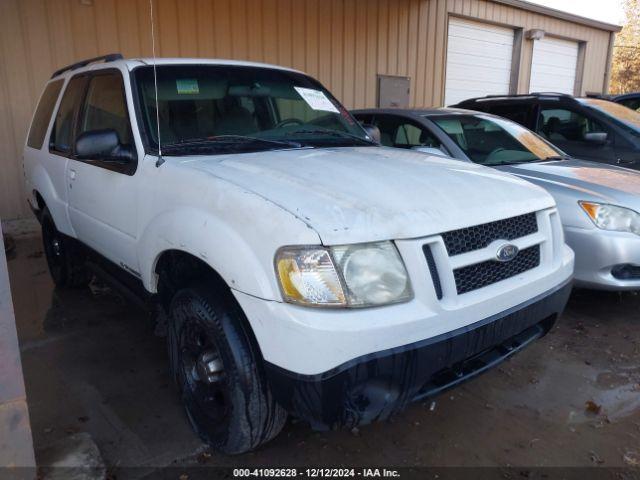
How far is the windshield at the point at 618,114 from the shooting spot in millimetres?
5641

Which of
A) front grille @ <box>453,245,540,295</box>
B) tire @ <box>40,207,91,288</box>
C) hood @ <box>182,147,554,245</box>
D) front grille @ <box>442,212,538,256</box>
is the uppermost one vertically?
A: hood @ <box>182,147,554,245</box>

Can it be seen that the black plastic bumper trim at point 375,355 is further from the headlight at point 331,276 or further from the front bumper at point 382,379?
the headlight at point 331,276

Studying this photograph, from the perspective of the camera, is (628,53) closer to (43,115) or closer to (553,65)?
(553,65)

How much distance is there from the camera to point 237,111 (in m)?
3.18

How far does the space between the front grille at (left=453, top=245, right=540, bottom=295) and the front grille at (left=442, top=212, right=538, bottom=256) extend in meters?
0.08

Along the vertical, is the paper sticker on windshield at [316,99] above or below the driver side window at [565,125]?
above

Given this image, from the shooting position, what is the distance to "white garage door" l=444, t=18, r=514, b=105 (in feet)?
38.1

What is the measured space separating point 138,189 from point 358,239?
4.66 feet

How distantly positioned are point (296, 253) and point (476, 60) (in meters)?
11.8

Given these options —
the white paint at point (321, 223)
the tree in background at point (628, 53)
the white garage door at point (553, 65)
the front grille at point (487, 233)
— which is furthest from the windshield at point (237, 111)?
the tree in background at point (628, 53)

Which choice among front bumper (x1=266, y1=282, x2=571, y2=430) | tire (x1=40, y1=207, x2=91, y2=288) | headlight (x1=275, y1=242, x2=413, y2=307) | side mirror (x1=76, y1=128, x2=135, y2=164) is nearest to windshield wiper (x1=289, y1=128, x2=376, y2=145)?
side mirror (x1=76, y1=128, x2=135, y2=164)

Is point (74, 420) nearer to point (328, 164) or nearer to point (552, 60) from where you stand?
point (328, 164)

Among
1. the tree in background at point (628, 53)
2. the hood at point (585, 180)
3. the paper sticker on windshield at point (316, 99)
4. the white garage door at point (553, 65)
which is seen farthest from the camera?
the tree in background at point (628, 53)

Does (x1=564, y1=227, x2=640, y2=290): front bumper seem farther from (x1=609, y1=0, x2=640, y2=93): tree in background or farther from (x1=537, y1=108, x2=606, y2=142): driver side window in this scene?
(x1=609, y1=0, x2=640, y2=93): tree in background
